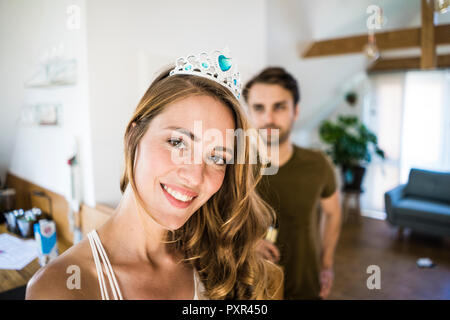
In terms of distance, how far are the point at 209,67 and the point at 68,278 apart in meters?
0.41

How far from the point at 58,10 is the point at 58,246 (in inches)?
16.0

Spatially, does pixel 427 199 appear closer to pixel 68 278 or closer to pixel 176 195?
pixel 176 195

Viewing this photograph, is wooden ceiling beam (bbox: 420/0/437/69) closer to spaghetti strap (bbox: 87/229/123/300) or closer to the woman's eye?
the woman's eye

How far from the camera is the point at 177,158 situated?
52 centimetres

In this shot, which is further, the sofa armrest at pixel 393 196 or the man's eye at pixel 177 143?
the sofa armrest at pixel 393 196

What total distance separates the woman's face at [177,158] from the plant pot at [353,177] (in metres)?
3.38

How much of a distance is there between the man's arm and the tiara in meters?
1.11

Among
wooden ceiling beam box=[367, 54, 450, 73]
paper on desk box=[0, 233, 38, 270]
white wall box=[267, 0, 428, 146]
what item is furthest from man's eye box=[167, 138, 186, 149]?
wooden ceiling beam box=[367, 54, 450, 73]

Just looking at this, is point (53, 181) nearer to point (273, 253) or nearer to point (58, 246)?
point (58, 246)

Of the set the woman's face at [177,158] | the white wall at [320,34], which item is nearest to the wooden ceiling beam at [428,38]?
the white wall at [320,34]

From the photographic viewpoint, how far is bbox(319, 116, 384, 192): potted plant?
3.60 m

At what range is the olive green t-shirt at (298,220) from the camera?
1242 millimetres

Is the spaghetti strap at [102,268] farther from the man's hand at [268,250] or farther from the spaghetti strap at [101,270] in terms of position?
the man's hand at [268,250]
